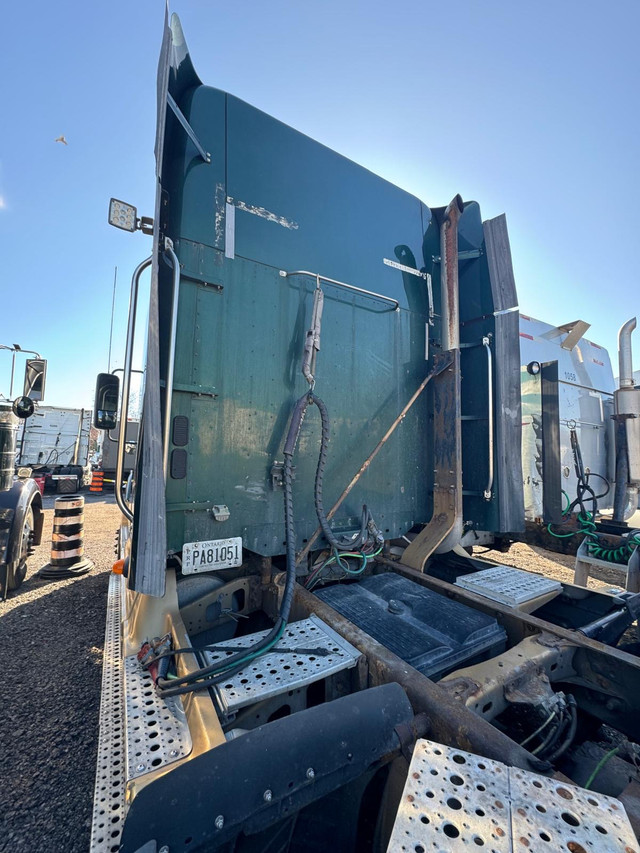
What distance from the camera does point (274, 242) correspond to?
271cm

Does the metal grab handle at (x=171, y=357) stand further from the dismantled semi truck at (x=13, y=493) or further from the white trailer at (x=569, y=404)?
the white trailer at (x=569, y=404)

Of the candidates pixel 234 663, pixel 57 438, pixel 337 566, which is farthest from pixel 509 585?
pixel 57 438

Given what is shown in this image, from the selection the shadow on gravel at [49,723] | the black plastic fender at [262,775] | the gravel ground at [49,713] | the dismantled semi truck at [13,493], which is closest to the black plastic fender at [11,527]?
the dismantled semi truck at [13,493]

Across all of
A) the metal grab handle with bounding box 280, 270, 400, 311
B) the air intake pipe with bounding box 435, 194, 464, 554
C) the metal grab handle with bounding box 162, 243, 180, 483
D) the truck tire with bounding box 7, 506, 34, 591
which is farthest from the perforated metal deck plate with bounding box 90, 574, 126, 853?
the truck tire with bounding box 7, 506, 34, 591

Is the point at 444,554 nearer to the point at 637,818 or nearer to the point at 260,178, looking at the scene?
the point at 637,818

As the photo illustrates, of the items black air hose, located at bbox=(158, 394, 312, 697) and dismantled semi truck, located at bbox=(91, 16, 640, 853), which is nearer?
dismantled semi truck, located at bbox=(91, 16, 640, 853)

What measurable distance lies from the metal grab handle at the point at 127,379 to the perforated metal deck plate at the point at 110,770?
85 cm

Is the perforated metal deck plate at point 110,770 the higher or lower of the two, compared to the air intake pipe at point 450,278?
lower

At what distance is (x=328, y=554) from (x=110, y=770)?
180cm

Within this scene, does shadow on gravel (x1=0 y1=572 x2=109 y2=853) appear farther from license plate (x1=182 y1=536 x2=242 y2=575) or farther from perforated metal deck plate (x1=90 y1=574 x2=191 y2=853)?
license plate (x1=182 y1=536 x2=242 y2=575)

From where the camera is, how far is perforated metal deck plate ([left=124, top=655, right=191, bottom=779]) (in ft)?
3.88

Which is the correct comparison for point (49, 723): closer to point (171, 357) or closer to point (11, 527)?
point (171, 357)

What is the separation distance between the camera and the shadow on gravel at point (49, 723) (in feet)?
5.88

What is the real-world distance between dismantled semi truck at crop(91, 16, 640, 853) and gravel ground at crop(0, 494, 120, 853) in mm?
574
